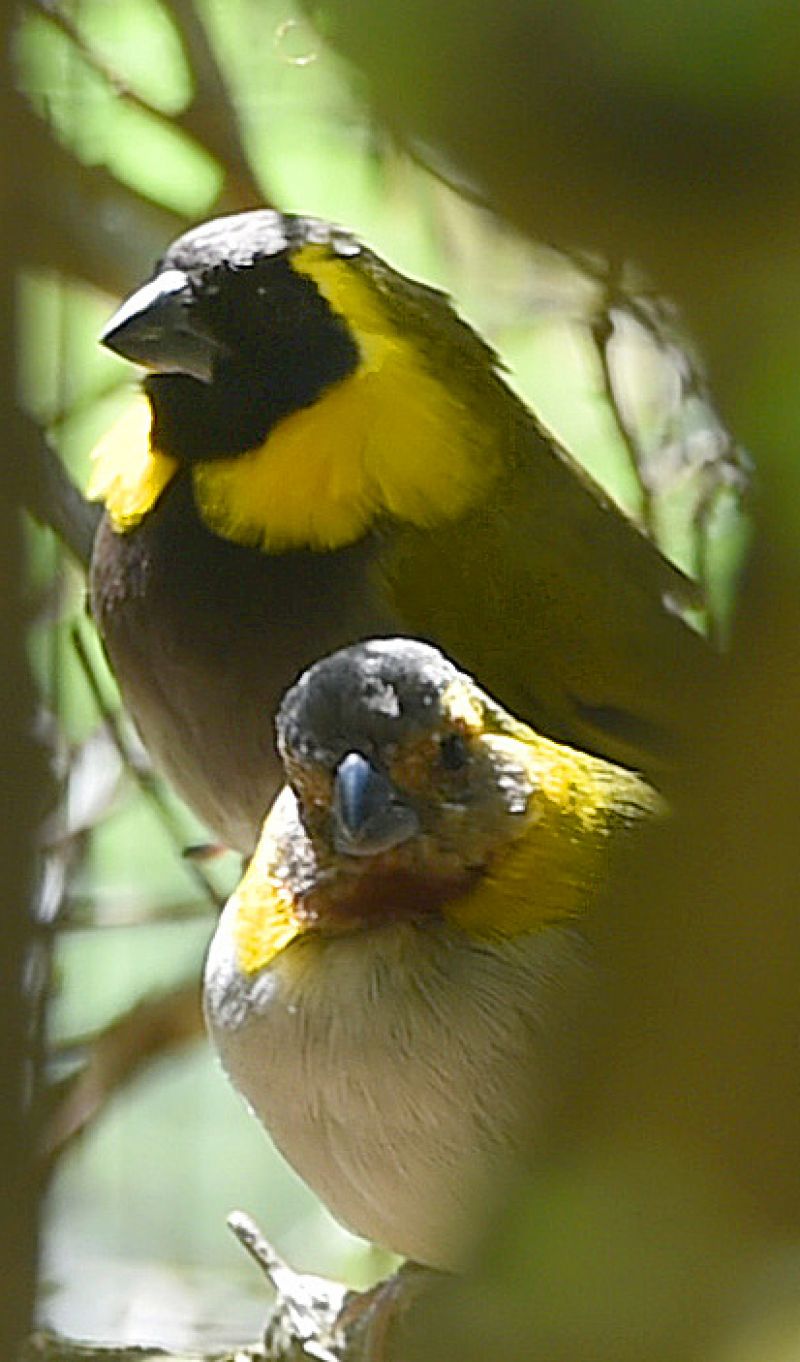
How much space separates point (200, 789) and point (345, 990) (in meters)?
0.31

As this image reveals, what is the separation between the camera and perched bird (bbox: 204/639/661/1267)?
1.06m

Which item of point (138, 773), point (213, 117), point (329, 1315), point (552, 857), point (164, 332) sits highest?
point (213, 117)

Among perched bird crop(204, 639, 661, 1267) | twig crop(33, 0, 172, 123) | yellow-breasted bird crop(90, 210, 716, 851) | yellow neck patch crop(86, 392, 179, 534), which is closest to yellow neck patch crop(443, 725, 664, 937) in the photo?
perched bird crop(204, 639, 661, 1267)

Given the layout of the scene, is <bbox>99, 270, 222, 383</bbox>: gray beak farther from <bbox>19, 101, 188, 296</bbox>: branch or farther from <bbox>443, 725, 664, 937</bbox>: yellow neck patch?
<bbox>443, 725, 664, 937</bbox>: yellow neck patch

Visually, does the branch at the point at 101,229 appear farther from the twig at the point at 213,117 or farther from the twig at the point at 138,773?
the twig at the point at 138,773

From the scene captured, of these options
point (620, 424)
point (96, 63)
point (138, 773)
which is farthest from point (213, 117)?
point (138, 773)

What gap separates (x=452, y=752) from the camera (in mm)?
1126

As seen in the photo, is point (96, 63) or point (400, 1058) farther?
point (96, 63)

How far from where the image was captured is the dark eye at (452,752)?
3.67ft

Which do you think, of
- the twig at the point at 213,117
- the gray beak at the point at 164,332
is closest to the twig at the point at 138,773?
the gray beak at the point at 164,332

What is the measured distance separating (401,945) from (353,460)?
14.8 inches

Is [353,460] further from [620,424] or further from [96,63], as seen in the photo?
[96,63]

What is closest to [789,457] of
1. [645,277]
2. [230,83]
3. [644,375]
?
[645,277]

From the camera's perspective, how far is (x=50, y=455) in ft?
4.41
